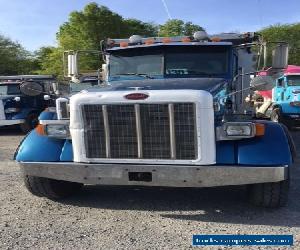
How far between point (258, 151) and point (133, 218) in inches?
61.7

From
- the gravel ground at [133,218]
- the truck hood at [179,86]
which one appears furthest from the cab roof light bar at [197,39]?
the gravel ground at [133,218]

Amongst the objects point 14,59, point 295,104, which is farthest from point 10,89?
point 14,59

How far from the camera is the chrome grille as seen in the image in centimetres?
533

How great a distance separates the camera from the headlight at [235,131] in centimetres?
545

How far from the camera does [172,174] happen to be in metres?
5.41

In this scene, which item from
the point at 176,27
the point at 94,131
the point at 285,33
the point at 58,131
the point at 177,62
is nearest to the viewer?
the point at 94,131

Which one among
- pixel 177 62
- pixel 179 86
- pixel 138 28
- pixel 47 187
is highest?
pixel 177 62

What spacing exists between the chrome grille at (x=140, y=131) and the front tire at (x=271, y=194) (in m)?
1.01

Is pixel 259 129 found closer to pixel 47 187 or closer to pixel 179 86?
pixel 179 86

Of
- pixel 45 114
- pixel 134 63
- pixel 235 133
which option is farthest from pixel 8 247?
pixel 134 63

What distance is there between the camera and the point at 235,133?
546 centimetres

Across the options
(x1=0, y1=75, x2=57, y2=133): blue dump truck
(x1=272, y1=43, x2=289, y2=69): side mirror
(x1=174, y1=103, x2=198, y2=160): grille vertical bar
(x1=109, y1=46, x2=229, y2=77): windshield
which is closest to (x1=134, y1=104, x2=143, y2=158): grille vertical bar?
→ (x1=174, y1=103, x2=198, y2=160): grille vertical bar

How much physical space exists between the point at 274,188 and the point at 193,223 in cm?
104

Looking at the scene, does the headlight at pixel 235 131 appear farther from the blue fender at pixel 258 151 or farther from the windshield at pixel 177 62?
the windshield at pixel 177 62
